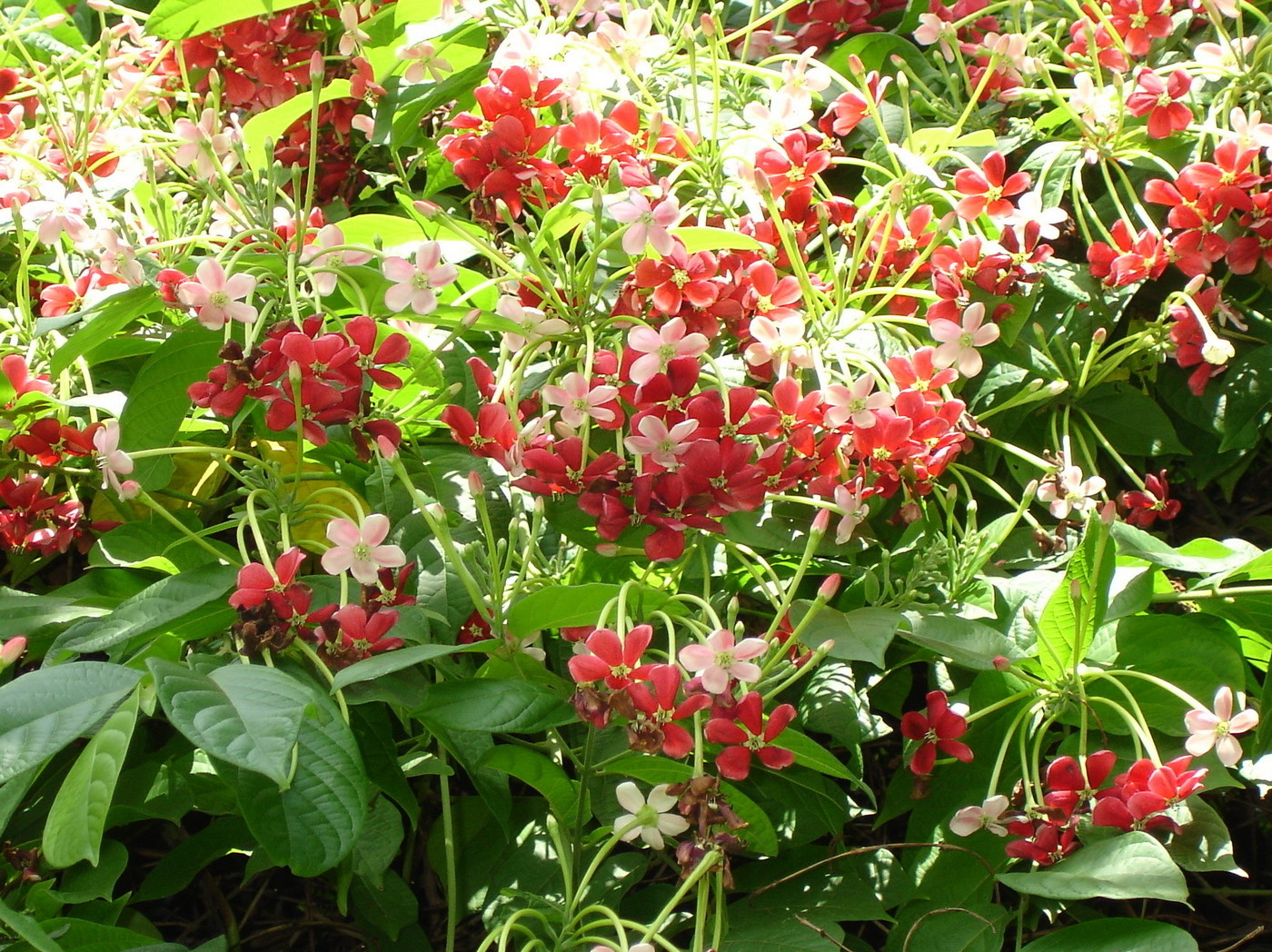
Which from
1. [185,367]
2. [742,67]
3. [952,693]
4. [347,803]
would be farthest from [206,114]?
[952,693]

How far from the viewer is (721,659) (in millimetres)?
697

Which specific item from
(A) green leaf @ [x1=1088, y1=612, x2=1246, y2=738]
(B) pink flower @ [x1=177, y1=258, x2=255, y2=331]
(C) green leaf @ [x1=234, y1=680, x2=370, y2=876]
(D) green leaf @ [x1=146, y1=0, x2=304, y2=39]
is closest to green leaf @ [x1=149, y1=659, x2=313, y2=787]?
(C) green leaf @ [x1=234, y1=680, x2=370, y2=876]

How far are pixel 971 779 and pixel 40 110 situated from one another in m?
1.12

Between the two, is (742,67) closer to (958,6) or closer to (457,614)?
(958,6)

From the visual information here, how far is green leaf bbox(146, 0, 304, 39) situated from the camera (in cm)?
110

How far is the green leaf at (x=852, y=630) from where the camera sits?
0.78 meters

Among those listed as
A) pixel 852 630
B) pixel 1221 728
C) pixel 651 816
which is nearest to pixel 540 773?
pixel 651 816

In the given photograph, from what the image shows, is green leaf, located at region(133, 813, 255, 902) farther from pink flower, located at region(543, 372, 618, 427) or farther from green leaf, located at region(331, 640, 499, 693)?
pink flower, located at region(543, 372, 618, 427)

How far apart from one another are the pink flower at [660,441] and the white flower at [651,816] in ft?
0.71

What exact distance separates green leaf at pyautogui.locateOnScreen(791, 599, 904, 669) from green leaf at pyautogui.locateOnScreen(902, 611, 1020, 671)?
2 centimetres

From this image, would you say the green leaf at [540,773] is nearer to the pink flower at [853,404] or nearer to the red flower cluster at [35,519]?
the pink flower at [853,404]

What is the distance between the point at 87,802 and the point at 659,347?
46cm

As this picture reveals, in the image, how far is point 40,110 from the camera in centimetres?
121

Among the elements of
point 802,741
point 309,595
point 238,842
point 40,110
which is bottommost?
point 238,842
